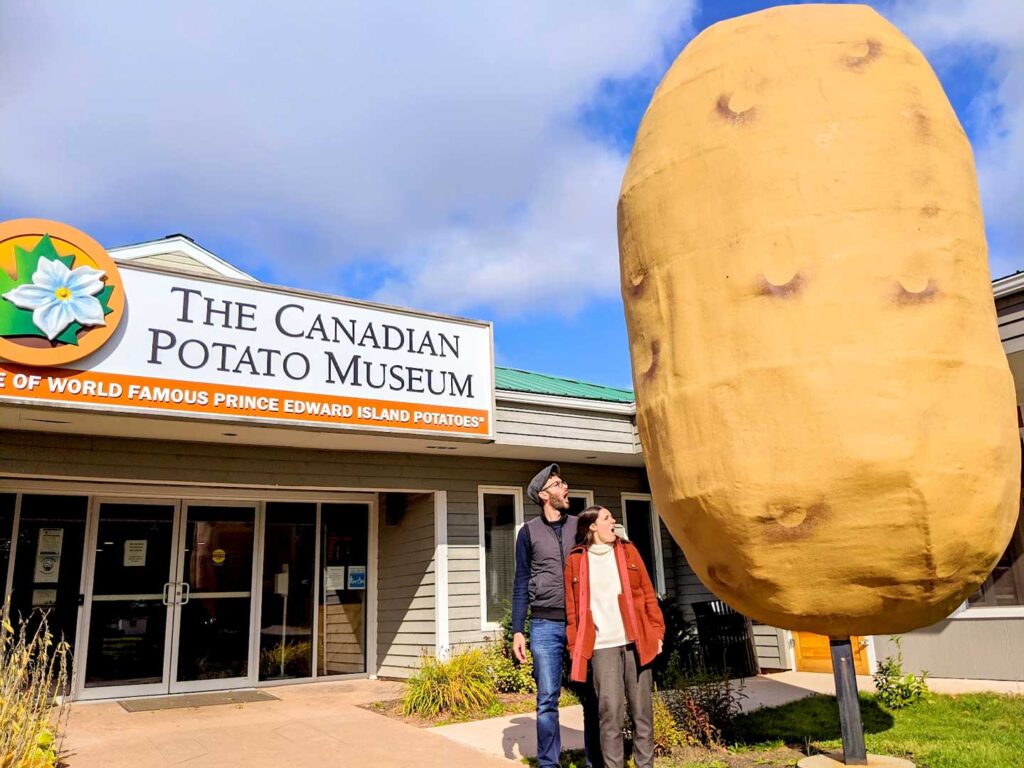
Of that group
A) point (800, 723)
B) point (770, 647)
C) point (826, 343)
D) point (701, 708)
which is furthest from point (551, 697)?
point (770, 647)

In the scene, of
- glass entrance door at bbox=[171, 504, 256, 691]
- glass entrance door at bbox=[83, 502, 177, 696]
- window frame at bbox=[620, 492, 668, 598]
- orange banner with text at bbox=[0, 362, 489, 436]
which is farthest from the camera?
window frame at bbox=[620, 492, 668, 598]

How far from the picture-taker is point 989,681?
7738 mm

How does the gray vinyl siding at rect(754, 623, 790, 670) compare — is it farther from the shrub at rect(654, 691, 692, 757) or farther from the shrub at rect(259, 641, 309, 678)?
the shrub at rect(259, 641, 309, 678)

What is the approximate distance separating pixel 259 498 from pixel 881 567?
8.28 metres

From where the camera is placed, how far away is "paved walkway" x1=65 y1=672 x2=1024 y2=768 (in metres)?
5.50

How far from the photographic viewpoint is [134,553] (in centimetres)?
870

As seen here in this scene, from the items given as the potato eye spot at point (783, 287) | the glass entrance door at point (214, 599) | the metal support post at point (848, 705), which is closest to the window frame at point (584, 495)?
the glass entrance door at point (214, 599)

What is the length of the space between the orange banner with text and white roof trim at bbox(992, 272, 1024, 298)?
4.89 meters

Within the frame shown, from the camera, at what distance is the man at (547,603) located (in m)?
4.29

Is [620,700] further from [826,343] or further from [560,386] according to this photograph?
[560,386]

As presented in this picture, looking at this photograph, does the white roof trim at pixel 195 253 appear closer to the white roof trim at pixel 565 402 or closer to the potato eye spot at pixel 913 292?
the white roof trim at pixel 565 402

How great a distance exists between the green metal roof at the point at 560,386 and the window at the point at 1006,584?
4719 mm

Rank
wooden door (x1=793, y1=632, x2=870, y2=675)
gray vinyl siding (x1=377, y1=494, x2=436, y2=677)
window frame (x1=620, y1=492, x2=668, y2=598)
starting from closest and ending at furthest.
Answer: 1. wooden door (x1=793, y1=632, x2=870, y2=675)
2. gray vinyl siding (x1=377, y1=494, x2=436, y2=677)
3. window frame (x1=620, y1=492, x2=668, y2=598)

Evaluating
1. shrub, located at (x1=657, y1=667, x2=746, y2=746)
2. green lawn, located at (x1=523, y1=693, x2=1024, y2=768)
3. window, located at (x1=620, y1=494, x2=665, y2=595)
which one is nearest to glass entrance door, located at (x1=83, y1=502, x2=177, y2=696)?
green lawn, located at (x1=523, y1=693, x2=1024, y2=768)
